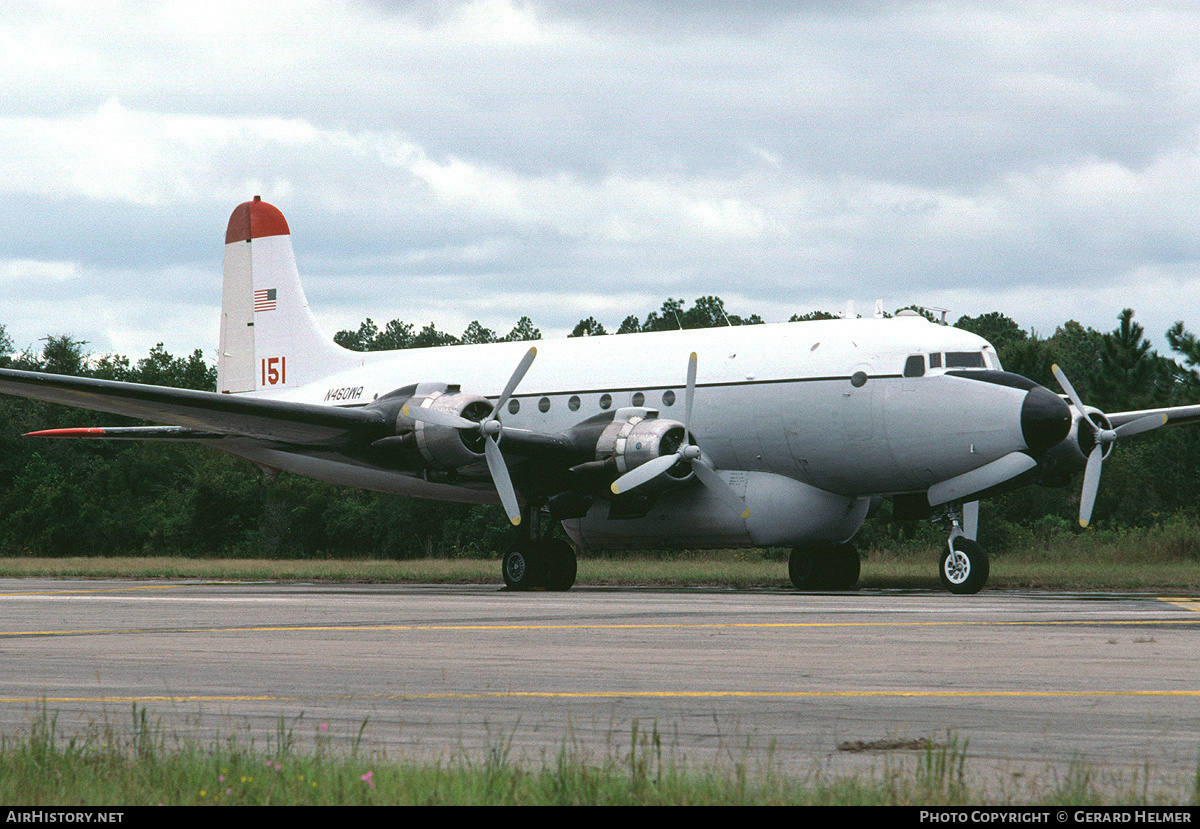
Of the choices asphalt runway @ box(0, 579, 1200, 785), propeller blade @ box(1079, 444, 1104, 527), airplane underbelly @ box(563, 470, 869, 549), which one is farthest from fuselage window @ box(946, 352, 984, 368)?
asphalt runway @ box(0, 579, 1200, 785)

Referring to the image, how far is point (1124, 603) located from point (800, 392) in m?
6.99

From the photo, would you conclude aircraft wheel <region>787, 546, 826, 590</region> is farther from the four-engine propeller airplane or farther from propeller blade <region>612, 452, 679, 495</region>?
propeller blade <region>612, 452, 679, 495</region>

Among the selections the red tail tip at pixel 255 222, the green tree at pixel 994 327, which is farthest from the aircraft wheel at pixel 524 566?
the green tree at pixel 994 327

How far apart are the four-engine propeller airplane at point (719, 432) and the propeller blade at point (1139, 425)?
0.17 feet

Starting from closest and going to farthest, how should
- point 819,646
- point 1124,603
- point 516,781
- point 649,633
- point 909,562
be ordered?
point 516,781 < point 819,646 < point 649,633 < point 1124,603 < point 909,562

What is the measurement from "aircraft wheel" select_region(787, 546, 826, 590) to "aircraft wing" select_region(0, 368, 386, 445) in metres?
8.47

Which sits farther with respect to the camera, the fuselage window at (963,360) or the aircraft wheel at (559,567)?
the aircraft wheel at (559,567)

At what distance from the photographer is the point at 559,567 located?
25.6 meters

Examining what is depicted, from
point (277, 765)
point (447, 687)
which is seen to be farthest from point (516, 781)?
point (447, 687)

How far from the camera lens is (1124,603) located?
1973 cm

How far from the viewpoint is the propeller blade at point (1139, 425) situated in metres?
24.9

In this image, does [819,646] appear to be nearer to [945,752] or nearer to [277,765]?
[945,752]

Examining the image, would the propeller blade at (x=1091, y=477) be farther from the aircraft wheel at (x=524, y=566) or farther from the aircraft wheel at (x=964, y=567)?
the aircraft wheel at (x=524, y=566)

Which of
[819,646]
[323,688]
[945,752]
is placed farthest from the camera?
[819,646]
